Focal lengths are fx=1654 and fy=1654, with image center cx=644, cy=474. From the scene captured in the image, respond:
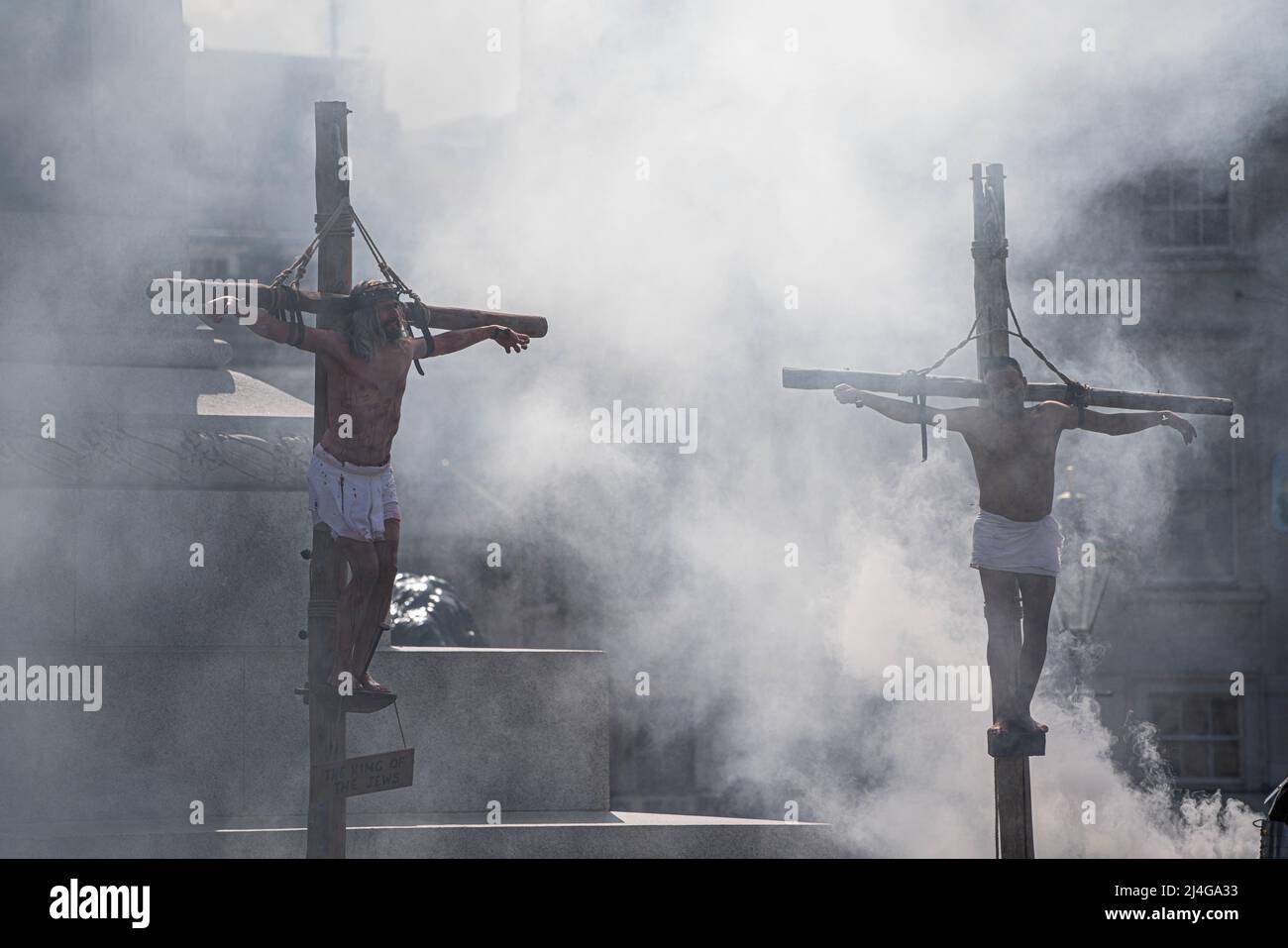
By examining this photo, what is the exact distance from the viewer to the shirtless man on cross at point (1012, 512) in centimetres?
919

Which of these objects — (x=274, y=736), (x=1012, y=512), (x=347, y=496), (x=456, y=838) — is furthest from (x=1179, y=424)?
(x=274, y=736)

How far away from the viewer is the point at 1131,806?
1496 centimetres

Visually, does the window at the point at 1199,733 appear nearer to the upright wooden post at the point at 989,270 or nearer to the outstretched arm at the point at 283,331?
the upright wooden post at the point at 989,270

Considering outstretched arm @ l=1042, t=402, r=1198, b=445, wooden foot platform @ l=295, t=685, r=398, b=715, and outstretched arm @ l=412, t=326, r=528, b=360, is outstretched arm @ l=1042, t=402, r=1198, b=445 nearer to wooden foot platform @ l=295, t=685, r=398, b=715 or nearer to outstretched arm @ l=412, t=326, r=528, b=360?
outstretched arm @ l=412, t=326, r=528, b=360

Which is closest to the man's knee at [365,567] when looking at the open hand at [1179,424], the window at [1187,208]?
the open hand at [1179,424]

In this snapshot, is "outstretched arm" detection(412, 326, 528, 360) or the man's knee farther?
"outstretched arm" detection(412, 326, 528, 360)

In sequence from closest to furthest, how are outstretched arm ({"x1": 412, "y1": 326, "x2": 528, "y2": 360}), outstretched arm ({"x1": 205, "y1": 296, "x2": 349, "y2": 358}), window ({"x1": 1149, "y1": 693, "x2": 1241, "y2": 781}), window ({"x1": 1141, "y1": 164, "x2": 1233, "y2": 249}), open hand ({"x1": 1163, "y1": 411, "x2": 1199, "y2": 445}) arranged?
outstretched arm ({"x1": 205, "y1": 296, "x2": 349, "y2": 358}) → outstretched arm ({"x1": 412, "y1": 326, "x2": 528, "y2": 360}) → open hand ({"x1": 1163, "y1": 411, "x2": 1199, "y2": 445}) → window ({"x1": 1149, "y1": 693, "x2": 1241, "y2": 781}) → window ({"x1": 1141, "y1": 164, "x2": 1233, "y2": 249})

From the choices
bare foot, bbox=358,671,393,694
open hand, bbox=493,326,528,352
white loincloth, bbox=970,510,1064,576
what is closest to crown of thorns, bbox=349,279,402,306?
open hand, bbox=493,326,528,352

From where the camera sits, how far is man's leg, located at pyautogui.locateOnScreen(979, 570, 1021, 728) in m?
9.23

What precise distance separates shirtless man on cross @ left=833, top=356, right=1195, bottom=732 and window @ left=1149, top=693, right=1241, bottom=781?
55.6ft

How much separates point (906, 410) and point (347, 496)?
10.2 ft

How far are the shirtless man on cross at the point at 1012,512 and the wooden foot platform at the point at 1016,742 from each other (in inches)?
1.3
